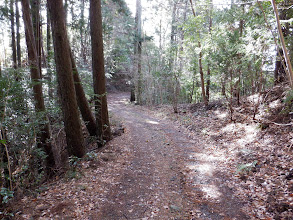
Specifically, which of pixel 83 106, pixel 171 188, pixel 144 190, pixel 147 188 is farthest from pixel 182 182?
pixel 83 106

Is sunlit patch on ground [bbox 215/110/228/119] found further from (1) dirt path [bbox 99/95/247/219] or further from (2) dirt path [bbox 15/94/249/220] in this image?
(2) dirt path [bbox 15/94/249/220]

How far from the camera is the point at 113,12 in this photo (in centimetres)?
2197

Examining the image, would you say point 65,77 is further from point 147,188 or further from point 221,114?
point 221,114

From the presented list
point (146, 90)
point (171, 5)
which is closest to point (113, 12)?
point (171, 5)

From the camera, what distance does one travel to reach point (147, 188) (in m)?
5.27

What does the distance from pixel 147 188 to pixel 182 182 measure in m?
1.05

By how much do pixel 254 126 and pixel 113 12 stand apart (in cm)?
1991

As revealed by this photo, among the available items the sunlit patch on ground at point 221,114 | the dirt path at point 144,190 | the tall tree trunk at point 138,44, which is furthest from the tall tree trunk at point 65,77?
the tall tree trunk at point 138,44

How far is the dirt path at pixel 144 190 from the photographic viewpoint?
4.19m

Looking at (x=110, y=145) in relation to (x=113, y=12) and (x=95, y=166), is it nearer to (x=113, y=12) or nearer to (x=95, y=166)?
(x=95, y=166)

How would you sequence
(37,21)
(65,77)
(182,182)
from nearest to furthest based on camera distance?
(182,182), (65,77), (37,21)

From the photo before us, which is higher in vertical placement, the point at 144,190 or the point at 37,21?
the point at 37,21

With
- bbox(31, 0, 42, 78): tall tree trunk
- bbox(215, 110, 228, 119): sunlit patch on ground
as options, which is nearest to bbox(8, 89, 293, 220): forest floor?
bbox(215, 110, 228, 119): sunlit patch on ground

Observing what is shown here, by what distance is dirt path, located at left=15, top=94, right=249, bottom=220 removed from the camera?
→ 419 cm
